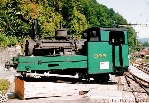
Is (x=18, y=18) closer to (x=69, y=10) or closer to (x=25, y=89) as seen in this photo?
(x=69, y=10)

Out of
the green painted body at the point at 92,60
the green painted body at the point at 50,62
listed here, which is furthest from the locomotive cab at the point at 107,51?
the green painted body at the point at 50,62

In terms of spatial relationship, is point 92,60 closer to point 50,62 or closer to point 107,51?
point 107,51

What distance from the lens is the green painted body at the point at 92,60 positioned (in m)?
12.0

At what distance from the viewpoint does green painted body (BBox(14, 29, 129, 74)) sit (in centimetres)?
1205

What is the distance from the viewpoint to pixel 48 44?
503 inches

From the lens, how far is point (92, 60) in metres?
12.9

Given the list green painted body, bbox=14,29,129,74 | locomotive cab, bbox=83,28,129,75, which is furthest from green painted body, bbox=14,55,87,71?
locomotive cab, bbox=83,28,129,75

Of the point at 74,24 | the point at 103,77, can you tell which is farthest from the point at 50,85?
the point at 74,24

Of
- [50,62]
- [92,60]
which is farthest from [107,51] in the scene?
[50,62]

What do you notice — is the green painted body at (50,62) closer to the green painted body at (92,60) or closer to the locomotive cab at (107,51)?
the green painted body at (92,60)

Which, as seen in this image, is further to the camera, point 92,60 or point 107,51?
point 107,51

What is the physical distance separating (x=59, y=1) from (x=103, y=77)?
38943mm

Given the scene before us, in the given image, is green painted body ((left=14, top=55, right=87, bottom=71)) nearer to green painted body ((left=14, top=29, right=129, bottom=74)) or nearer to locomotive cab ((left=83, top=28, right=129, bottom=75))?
green painted body ((left=14, top=29, right=129, bottom=74))

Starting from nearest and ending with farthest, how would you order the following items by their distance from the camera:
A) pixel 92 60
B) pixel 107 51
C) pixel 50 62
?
pixel 50 62 < pixel 92 60 < pixel 107 51
